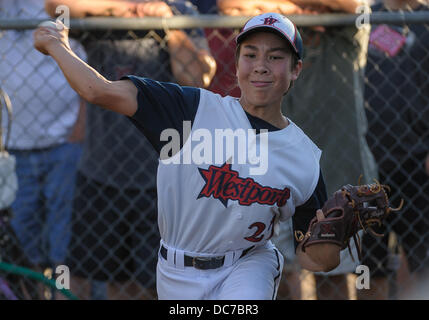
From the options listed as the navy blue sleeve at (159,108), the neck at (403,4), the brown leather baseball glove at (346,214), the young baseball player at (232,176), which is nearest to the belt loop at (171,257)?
the young baseball player at (232,176)

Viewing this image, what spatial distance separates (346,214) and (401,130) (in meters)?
1.54

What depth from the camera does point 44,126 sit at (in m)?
4.14

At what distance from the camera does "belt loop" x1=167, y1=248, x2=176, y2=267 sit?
112 inches

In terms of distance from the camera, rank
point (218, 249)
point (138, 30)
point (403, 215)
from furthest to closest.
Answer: point (403, 215), point (138, 30), point (218, 249)

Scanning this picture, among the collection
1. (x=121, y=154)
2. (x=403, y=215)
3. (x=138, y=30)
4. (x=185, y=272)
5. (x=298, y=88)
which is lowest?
(x=185, y=272)

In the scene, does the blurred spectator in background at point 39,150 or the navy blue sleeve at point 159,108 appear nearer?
the navy blue sleeve at point 159,108

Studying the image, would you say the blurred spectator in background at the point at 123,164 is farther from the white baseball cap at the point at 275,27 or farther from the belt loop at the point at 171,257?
the belt loop at the point at 171,257

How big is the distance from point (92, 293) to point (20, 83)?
1308 millimetres

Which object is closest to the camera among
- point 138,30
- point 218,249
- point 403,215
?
point 218,249

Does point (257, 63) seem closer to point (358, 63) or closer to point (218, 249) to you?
point (218, 249)

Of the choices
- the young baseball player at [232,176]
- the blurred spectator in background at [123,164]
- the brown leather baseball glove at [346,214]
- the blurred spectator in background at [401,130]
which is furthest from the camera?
the blurred spectator in background at [401,130]

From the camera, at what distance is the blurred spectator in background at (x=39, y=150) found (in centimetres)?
407

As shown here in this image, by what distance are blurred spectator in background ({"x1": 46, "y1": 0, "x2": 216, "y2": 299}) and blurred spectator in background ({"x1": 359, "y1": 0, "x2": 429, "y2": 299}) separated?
104cm
